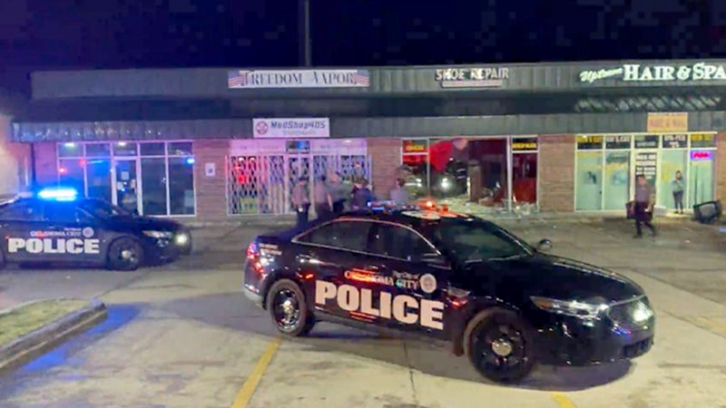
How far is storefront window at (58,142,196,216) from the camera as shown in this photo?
23812 millimetres

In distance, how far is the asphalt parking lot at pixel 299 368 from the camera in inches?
255

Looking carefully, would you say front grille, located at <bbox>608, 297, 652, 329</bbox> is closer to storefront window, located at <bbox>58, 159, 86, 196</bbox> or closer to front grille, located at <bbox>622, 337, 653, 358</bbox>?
front grille, located at <bbox>622, 337, 653, 358</bbox>

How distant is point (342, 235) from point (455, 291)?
1.76 meters

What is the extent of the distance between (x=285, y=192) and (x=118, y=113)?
5726 mm

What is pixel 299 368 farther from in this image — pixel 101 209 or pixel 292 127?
pixel 292 127

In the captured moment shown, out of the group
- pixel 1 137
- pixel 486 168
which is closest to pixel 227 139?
pixel 1 137

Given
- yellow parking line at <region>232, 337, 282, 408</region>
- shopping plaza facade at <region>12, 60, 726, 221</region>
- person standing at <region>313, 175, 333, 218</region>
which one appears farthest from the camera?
shopping plaza facade at <region>12, 60, 726, 221</region>

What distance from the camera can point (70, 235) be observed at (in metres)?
14.2

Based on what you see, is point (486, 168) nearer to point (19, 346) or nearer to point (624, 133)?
point (624, 133)

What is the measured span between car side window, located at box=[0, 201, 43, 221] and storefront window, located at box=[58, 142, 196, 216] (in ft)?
30.5

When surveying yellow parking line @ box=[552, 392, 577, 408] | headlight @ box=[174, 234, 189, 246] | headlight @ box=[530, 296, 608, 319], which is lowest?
yellow parking line @ box=[552, 392, 577, 408]

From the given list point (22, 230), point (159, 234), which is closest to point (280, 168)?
point (159, 234)

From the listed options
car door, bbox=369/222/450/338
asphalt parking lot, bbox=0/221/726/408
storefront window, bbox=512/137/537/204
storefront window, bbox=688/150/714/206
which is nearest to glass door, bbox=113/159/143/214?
storefront window, bbox=512/137/537/204

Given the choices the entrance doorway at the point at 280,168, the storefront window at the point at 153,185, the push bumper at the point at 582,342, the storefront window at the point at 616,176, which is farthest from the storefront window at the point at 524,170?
the push bumper at the point at 582,342
